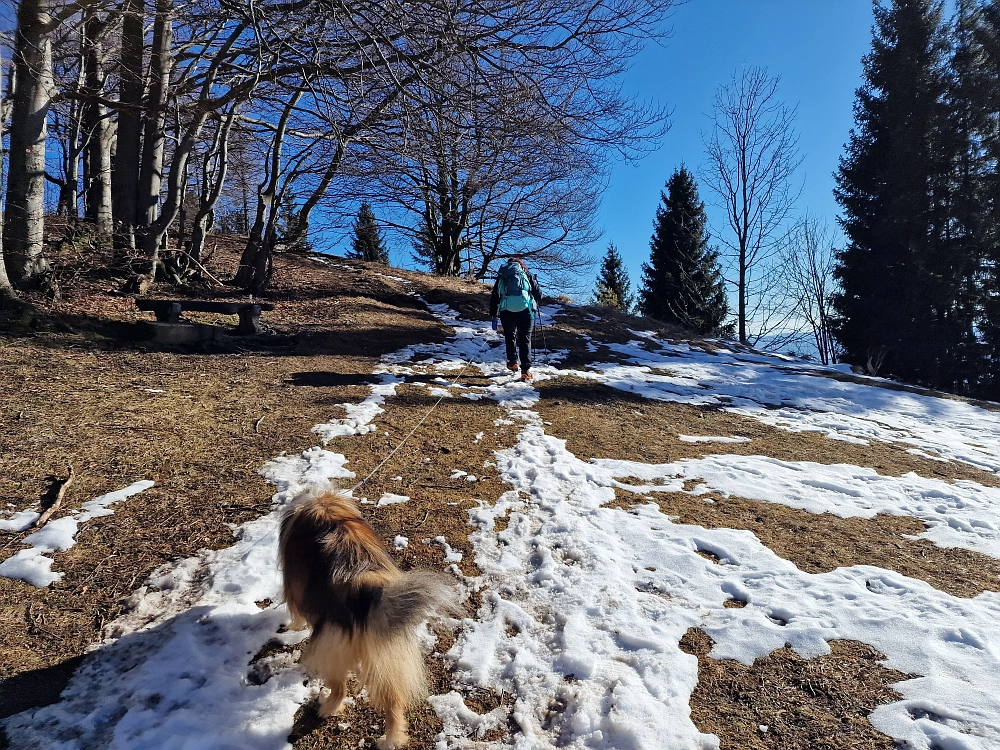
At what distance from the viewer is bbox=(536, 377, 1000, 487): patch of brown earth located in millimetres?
5898

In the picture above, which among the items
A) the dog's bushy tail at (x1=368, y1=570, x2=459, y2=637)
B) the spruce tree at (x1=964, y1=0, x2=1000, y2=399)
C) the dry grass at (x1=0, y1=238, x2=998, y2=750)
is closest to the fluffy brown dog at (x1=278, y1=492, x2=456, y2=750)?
the dog's bushy tail at (x1=368, y1=570, x2=459, y2=637)

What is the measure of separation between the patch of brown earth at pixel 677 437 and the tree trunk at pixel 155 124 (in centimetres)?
819

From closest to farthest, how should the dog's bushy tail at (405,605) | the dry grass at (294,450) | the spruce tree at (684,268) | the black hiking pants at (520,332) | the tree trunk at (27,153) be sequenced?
the dog's bushy tail at (405,605)
the dry grass at (294,450)
the tree trunk at (27,153)
the black hiking pants at (520,332)
the spruce tree at (684,268)

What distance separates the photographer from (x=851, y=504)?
475 centimetres

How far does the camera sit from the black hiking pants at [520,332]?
8.28 meters

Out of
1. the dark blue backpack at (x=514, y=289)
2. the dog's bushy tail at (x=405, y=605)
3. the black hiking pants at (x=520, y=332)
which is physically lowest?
the dog's bushy tail at (x=405, y=605)

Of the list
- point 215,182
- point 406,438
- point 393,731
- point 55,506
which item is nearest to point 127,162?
point 215,182

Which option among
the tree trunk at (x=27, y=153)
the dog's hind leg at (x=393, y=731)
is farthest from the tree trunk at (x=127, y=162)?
the dog's hind leg at (x=393, y=731)

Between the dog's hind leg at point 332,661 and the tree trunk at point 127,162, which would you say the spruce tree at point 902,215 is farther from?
the tree trunk at point 127,162

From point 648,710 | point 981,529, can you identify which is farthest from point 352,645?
point 981,529

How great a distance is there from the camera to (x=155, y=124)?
875 cm

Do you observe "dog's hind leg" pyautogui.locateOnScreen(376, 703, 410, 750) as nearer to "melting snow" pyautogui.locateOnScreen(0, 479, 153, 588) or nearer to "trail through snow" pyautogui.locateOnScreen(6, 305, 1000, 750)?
"trail through snow" pyautogui.locateOnScreen(6, 305, 1000, 750)

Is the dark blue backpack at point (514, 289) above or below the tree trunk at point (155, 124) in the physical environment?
below

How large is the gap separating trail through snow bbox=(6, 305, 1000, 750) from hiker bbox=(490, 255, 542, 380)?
3.41 m
